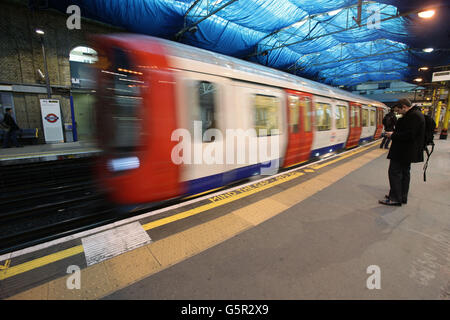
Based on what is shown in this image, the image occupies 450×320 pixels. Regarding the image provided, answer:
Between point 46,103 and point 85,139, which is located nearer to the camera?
point 46,103

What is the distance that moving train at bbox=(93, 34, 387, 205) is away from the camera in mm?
2635

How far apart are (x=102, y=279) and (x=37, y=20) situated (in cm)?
1570

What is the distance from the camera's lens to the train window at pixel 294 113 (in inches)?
199

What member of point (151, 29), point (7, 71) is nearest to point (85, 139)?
point (7, 71)

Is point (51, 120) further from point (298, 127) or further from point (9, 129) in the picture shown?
point (298, 127)

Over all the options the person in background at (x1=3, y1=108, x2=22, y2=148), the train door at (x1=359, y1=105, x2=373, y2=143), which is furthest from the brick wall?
the train door at (x1=359, y1=105, x2=373, y2=143)

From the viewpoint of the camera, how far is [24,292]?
176 cm

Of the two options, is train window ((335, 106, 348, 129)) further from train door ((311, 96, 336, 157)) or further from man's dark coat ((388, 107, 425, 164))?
man's dark coat ((388, 107, 425, 164))

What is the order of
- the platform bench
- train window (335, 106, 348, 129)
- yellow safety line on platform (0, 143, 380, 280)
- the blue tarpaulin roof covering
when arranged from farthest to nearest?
the platform bench → the blue tarpaulin roof covering → train window (335, 106, 348, 129) → yellow safety line on platform (0, 143, 380, 280)

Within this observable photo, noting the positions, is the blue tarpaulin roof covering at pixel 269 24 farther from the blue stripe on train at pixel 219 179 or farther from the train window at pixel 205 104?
the blue stripe on train at pixel 219 179

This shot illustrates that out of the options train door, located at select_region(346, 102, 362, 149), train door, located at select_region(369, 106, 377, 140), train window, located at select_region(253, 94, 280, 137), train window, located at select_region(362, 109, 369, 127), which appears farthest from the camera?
train door, located at select_region(369, 106, 377, 140)

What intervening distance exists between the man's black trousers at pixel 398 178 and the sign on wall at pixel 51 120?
15369 mm

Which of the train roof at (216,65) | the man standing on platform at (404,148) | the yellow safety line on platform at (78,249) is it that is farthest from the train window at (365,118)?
the yellow safety line on platform at (78,249)

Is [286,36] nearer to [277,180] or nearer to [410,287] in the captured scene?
[277,180]
